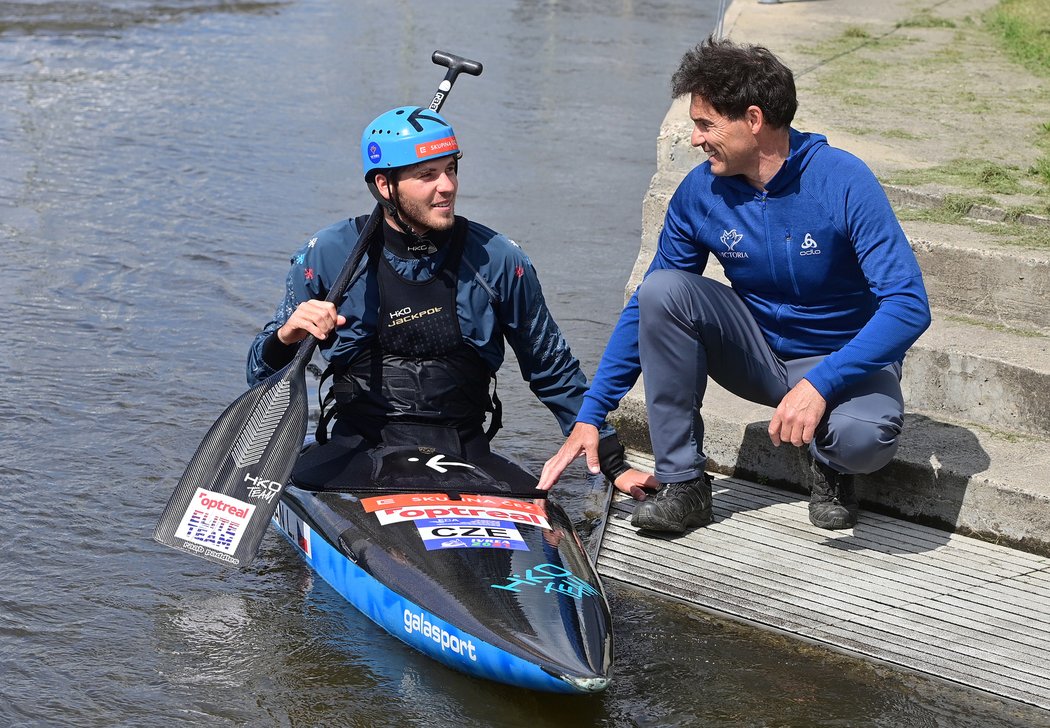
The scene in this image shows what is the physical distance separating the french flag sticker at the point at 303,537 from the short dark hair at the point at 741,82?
5.91 ft

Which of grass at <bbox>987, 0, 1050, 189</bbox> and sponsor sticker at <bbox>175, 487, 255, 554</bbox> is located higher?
grass at <bbox>987, 0, 1050, 189</bbox>

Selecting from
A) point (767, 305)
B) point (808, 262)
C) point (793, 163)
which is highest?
point (793, 163)

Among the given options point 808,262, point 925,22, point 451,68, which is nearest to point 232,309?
point 451,68

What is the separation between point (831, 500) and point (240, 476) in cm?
192

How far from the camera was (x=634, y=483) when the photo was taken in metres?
4.55

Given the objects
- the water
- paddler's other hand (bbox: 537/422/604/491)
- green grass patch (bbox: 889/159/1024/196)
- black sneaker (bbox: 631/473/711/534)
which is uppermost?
green grass patch (bbox: 889/159/1024/196)

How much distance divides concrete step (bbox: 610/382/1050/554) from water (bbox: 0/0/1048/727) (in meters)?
0.55

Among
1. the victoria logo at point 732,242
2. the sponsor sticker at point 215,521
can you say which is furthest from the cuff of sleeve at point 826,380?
the sponsor sticker at point 215,521

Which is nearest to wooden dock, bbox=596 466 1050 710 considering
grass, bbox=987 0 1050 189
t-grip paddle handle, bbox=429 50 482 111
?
t-grip paddle handle, bbox=429 50 482 111

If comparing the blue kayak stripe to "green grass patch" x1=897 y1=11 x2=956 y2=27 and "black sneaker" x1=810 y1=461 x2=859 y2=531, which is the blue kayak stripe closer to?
"black sneaker" x1=810 y1=461 x2=859 y2=531

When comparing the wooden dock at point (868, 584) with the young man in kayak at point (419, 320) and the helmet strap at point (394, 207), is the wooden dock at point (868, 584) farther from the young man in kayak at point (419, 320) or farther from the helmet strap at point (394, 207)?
the helmet strap at point (394, 207)

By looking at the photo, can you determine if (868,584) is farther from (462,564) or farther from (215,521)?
(215,521)

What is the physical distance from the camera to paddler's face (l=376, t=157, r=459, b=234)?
4297 millimetres

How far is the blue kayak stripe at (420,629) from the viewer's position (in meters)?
3.61
